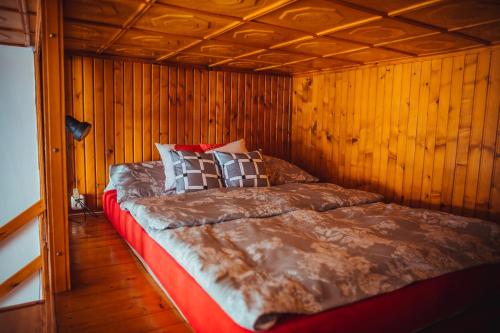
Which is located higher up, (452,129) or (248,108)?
(248,108)

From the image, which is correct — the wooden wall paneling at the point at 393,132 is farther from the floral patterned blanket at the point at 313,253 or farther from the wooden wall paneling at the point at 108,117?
the wooden wall paneling at the point at 108,117

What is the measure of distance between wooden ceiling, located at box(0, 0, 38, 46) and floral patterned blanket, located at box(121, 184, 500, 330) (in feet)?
4.47

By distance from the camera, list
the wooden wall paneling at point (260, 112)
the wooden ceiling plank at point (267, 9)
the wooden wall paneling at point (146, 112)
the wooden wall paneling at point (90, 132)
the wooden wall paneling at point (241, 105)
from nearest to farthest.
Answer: the wooden ceiling plank at point (267, 9) < the wooden wall paneling at point (90, 132) < the wooden wall paneling at point (146, 112) < the wooden wall paneling at point (241, 105) < the wooden wall paneling at point (260, 112)

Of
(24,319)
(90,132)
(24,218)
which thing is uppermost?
(90,132)

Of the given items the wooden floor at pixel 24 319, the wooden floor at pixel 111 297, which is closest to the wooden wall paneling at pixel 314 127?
the wooden floor at pixel 111 297

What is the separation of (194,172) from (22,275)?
156cm

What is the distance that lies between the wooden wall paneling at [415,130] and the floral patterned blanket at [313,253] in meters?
0.71

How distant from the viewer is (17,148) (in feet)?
14.9

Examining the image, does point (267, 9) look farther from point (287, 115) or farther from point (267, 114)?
point (287, 115)

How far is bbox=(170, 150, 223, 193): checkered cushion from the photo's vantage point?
287 cm

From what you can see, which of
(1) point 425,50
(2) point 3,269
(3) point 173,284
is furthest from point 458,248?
(2) point 3,269

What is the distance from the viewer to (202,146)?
11.3ft

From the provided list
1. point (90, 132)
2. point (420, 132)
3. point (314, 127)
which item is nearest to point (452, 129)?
point (420, 132)

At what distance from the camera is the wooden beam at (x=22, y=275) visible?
110 inches
